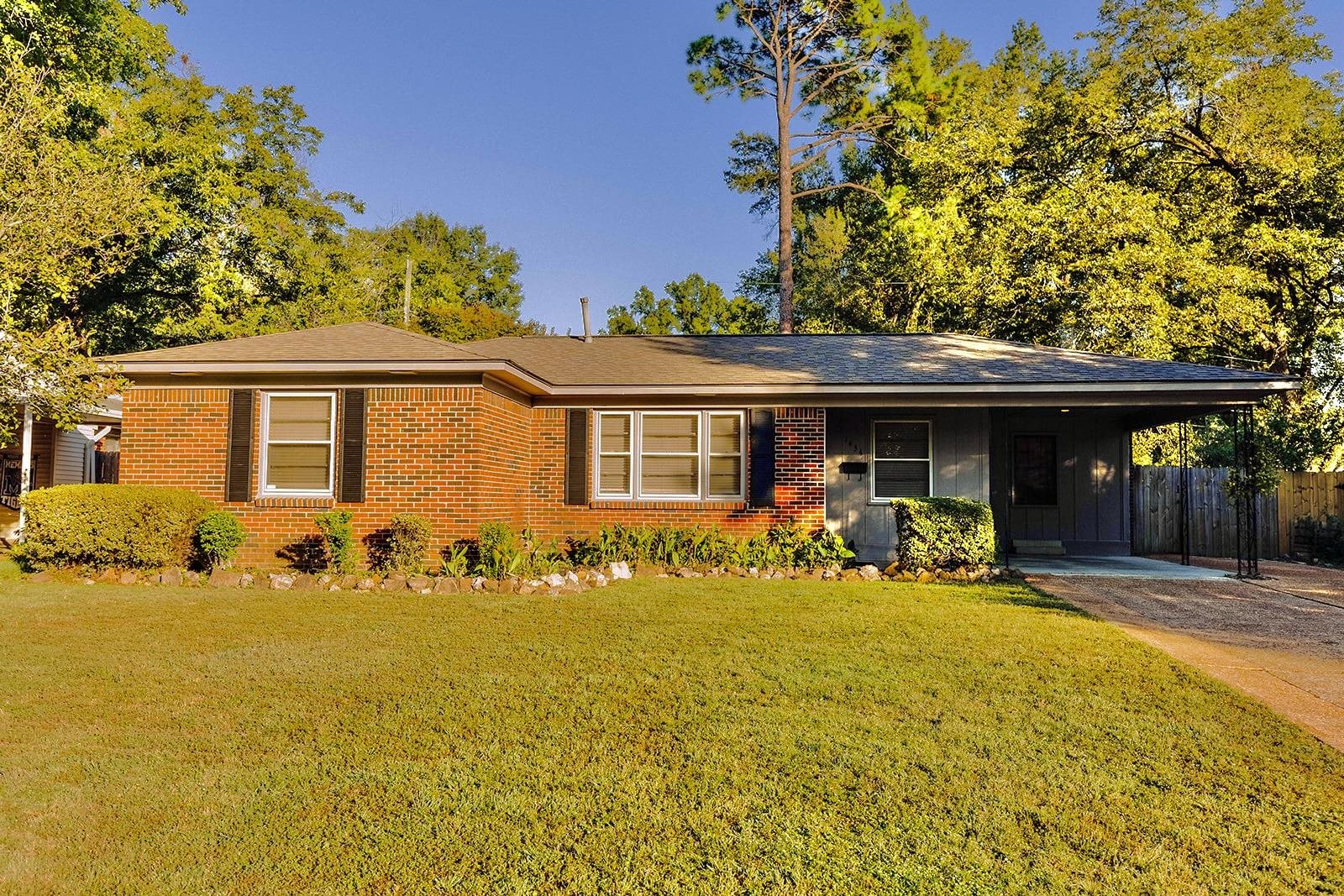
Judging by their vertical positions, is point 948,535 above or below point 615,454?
below

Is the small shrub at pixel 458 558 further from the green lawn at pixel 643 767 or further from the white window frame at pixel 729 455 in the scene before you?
the white window frame at pixel 729 455

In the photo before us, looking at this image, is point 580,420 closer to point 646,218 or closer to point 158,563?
point 158,563

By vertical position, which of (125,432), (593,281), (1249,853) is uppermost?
(593,281)

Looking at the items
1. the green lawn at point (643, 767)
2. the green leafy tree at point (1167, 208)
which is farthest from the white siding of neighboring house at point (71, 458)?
the green leafy tree at point (1167, 208)

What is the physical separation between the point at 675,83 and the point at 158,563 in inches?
822

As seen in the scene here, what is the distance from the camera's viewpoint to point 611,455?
41.0 feet

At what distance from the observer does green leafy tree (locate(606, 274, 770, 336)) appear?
36938 millimetres

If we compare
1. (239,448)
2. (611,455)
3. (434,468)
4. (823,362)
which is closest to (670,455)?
(611,455)

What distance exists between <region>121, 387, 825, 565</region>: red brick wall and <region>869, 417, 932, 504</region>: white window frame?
1154 millimetres

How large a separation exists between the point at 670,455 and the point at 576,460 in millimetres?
1463

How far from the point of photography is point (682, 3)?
2369 cm

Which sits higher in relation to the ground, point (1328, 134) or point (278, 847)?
point (1328, 134)

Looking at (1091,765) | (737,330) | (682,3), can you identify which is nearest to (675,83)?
(682,3)

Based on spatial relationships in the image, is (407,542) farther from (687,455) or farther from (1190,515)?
(1190,515)
